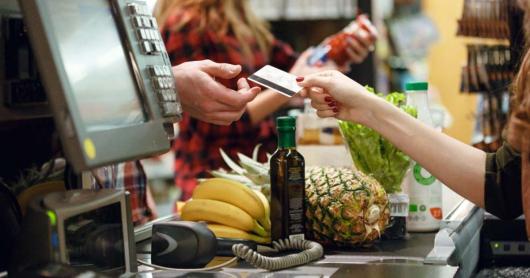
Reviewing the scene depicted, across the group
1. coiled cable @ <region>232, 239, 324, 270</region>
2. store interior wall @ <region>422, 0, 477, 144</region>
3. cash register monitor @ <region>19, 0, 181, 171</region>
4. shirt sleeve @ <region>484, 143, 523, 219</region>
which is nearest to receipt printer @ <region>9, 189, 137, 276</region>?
cash register monitor @ <region>19, 0, 181, 171</region>

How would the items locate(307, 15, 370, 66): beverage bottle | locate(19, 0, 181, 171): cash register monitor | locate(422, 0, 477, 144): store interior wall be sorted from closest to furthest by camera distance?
1. locate(19, 0, 181, 171): cash register monitor
2. locate(307, 15, 370, 66): beverage bottle
3. locate(422, 0, 477, 144): store interior wall

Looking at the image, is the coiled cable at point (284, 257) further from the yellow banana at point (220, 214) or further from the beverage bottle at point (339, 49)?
the beverage bottle at point (339, 49)

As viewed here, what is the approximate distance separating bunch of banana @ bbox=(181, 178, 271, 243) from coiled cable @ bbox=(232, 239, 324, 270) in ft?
0.22

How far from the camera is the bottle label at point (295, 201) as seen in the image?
1.58 m

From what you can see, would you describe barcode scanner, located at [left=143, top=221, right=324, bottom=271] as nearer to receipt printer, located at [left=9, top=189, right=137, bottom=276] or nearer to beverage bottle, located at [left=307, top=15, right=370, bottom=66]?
receipt printer, located at [left=9, top=189, right=137, bottom=276]

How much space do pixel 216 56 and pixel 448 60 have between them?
2425 mm

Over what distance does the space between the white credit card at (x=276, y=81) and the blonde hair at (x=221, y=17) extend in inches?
54.8

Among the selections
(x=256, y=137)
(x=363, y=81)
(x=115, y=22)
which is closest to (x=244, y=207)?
(x=115, y=22)

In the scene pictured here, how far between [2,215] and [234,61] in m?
1.76

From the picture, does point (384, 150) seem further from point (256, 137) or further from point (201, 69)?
point (256, 137)

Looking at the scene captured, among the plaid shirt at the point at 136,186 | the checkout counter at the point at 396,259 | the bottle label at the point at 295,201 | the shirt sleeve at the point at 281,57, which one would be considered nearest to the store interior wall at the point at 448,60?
the shirt sleeve at the point at 281,57

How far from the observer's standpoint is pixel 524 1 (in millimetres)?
2207

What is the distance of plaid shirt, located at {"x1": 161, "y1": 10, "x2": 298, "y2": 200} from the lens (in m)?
2.98

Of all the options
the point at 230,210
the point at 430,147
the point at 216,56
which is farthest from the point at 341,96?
the point at 216,56
